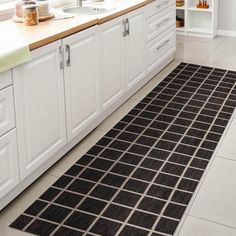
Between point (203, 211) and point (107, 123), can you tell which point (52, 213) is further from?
point (107, 123)

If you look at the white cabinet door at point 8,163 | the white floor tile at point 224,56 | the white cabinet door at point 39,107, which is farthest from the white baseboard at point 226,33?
the white cabinet door at point 8,163

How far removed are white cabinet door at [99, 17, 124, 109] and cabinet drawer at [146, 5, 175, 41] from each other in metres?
0.62

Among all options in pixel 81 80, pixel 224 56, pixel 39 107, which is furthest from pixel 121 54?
pixel 224 56

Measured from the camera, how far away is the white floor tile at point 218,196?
263 centimetres

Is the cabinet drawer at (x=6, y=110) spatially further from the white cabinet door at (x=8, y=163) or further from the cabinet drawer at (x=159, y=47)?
the cabinet drawer at (x=159, y=47)

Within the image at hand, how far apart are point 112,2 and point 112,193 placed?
1.86 m

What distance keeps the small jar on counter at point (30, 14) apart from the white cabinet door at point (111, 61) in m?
0.52

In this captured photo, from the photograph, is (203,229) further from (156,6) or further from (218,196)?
(156,6)

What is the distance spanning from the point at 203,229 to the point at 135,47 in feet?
6.54

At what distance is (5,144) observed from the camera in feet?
8.37

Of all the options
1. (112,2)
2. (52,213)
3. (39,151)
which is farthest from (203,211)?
(112,2)

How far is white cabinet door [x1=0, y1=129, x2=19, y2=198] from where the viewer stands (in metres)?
2.54

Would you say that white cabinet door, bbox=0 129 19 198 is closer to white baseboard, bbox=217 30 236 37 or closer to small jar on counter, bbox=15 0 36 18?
small jar on counter, bbox=15 0 36 18

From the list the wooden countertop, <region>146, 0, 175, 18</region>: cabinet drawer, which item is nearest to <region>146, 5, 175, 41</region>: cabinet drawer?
<region>146, 0, 175, 18</region>: cabinet drawer
